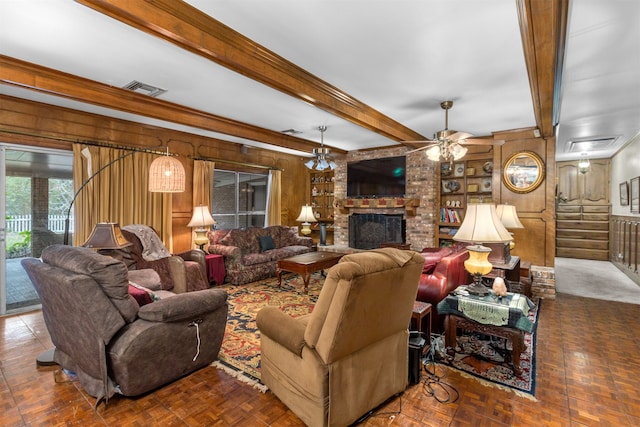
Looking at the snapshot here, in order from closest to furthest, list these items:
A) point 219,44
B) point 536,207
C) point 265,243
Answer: point 219,44
point 536,207
point 265,243

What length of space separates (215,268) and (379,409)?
3.54 metres

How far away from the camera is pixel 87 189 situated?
4.10m

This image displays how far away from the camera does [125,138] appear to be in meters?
4.60

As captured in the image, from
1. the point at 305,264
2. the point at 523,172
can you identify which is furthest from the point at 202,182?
the point at 523,172

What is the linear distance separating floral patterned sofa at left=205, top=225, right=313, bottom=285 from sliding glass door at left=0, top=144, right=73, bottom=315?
6.92 ft

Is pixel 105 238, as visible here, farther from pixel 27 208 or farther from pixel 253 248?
pixel 253 248

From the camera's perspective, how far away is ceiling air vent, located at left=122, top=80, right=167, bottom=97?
336cm

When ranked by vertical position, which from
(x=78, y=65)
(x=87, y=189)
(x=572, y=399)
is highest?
(x=78, y=65)

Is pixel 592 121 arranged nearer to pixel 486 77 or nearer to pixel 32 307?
pixel 486 77

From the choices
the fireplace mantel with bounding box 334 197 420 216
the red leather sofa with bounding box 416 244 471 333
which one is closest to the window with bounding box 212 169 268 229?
the fireplace mantel with bounding box 334 197 420 216

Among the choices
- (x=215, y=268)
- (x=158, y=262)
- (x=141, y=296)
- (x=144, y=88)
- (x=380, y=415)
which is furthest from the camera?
(x=215, y=268)

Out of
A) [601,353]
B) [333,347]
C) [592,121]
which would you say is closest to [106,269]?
[333,347]

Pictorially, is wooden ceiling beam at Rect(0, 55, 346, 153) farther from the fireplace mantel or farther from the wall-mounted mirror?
the wall-mounted mirror

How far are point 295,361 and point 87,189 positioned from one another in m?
3.90
